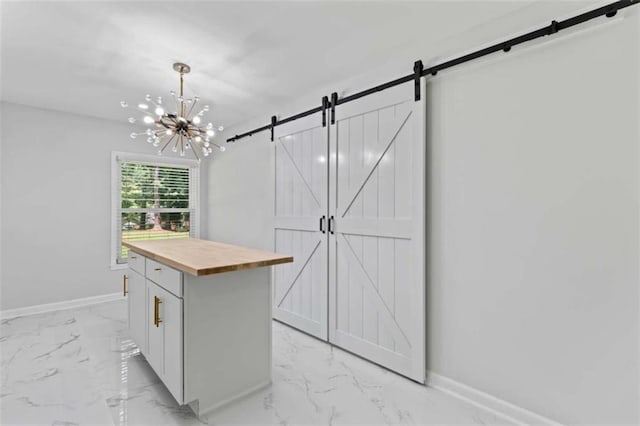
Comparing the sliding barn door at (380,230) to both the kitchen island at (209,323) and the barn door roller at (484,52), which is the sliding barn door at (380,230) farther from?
the kitchen island at (209,323)

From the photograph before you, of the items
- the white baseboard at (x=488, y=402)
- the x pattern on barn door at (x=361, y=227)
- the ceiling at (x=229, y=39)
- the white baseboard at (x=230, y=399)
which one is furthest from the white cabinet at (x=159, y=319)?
the white baseboard at (x=488, y=402)

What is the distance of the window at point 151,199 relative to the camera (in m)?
4.39

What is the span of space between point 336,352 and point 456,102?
86.8 inches

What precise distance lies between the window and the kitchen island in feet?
8.29

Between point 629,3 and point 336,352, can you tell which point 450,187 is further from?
point 336,352

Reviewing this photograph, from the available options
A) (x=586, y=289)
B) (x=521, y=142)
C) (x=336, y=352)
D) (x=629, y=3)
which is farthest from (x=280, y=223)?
(x=629, y=3)

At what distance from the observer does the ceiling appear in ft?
6.27

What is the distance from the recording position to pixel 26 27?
2.11 m

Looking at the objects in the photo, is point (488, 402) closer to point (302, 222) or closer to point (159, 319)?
point (302, 222)

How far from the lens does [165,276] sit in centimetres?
208

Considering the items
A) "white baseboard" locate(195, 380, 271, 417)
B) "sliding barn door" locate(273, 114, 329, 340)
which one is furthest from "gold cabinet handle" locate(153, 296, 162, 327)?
"sliding barn door" locate(273, 114, 329, 340)

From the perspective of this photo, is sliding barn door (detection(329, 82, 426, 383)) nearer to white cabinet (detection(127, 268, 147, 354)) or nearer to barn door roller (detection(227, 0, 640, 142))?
barn door roller (detection(227, 0, 640, 142))

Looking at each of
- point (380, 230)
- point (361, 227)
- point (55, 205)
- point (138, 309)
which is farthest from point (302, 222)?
point (55, 205)

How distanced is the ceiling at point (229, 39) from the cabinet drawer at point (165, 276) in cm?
155
